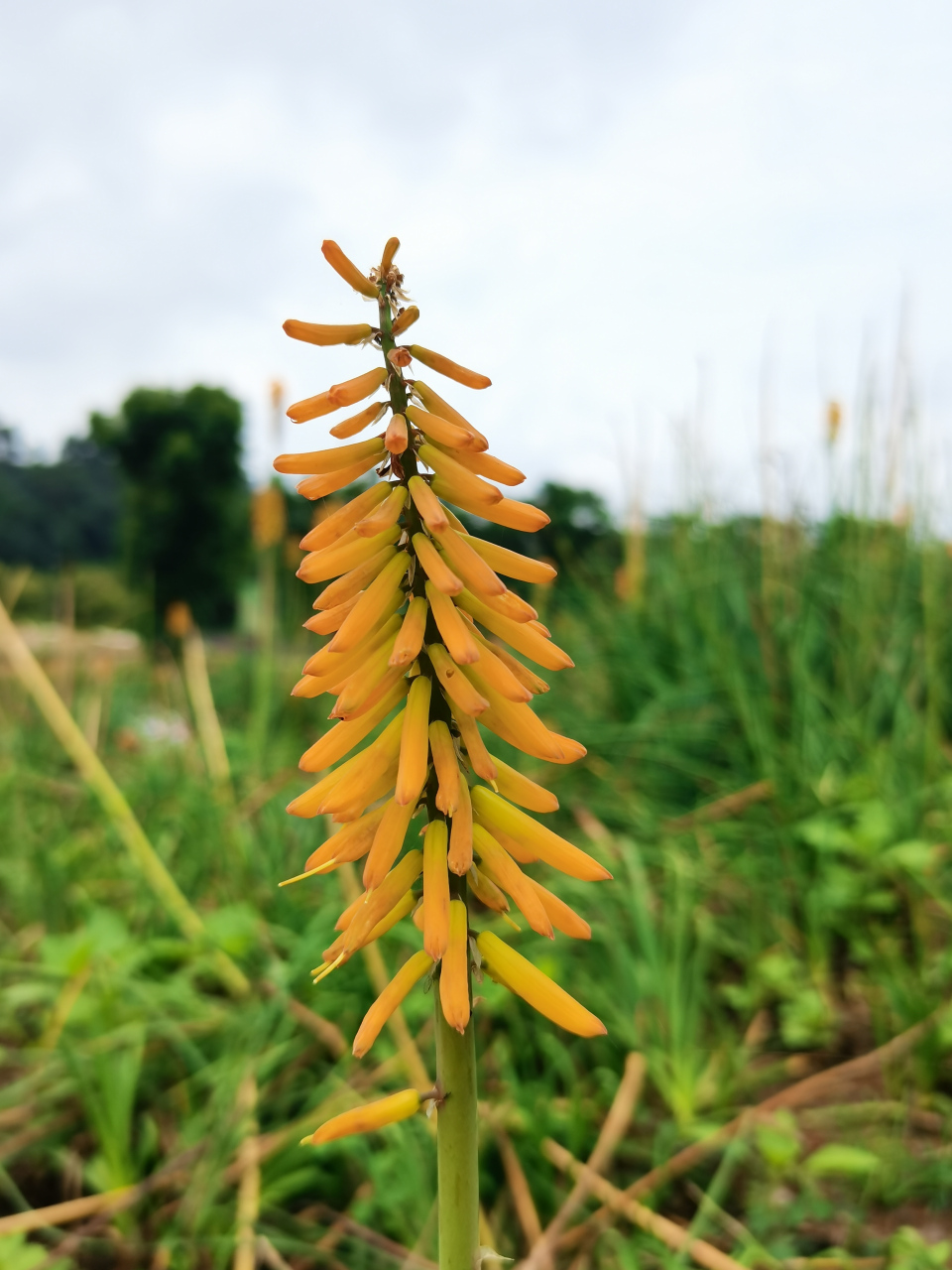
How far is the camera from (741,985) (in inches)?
126

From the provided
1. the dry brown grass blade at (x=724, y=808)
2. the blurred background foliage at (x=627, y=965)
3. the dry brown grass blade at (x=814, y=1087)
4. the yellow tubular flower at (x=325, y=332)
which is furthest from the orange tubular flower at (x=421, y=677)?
the dry brown grass blade at (x=724, y=808)

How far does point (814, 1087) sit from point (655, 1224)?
0.82 m

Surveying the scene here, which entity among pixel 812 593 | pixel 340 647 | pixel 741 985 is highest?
pixel 812 593

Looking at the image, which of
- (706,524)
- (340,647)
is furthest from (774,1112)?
(706,524)

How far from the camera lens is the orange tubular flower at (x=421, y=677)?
0.86m

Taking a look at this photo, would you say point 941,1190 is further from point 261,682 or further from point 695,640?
point 261,682

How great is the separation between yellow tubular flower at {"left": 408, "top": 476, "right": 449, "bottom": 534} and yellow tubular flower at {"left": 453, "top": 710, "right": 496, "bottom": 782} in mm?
196

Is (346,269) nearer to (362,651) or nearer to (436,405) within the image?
(436,405)

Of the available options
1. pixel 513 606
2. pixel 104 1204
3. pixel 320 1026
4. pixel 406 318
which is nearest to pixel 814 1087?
pixel 320 1026

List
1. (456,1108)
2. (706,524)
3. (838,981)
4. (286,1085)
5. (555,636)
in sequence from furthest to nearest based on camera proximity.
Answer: (555,636) → (706,524) → (838,981) → (286,1085) → (456,1108)

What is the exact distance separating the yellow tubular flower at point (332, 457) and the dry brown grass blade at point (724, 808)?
297cm

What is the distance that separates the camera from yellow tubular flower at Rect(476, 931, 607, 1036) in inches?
33.0

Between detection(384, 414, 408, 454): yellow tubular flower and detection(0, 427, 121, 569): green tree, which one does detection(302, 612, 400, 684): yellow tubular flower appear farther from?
detection(0, 427, 121, 569): green tree

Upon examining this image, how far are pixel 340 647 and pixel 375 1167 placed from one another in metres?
1.77
